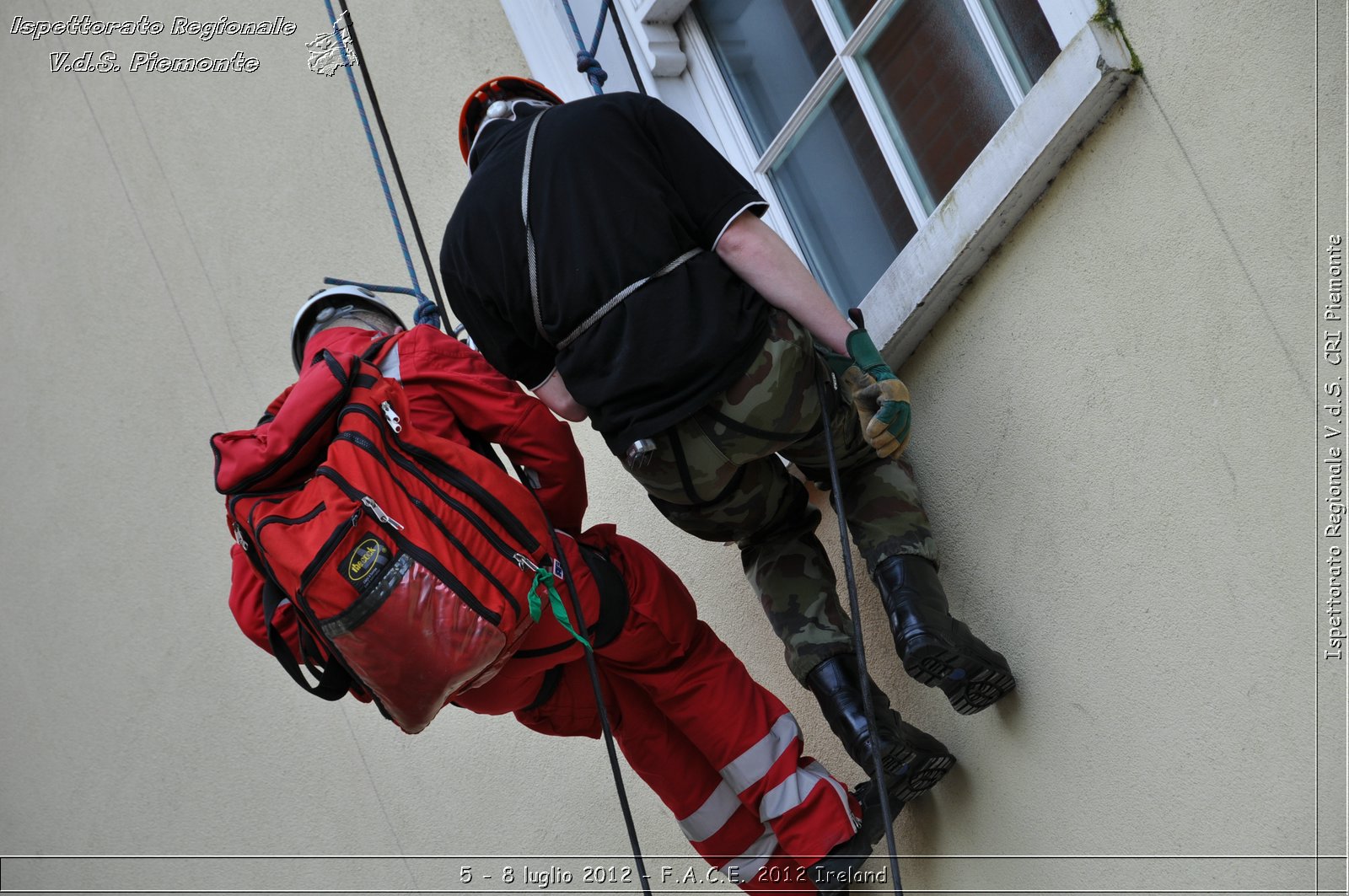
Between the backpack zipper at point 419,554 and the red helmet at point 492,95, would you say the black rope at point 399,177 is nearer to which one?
the red helmet at point 492,95

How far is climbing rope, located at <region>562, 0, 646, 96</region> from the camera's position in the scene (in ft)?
12.1

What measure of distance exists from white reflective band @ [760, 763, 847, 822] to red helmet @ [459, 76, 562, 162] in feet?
5.07

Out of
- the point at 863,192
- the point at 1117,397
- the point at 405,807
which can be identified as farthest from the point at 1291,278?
the point at 405,807

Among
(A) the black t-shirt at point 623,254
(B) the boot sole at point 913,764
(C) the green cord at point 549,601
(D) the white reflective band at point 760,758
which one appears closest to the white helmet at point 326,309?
(A) the black t-shirt at point 623,254

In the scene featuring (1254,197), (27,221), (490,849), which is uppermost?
(27,221)

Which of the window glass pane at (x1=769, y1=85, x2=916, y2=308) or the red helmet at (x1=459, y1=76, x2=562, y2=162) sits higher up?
the red helmet at (x1=459, y1=76, x2=562, y2=162)

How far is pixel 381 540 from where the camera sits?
8.48 feet

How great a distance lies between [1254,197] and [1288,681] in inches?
32.8

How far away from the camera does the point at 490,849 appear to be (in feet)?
14.2

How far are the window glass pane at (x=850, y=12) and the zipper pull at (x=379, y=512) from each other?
1.75m

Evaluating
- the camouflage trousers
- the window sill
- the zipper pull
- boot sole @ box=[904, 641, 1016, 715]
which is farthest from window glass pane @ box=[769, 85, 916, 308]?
the zipper pull

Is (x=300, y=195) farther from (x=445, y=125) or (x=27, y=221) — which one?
(x=27, y=221)

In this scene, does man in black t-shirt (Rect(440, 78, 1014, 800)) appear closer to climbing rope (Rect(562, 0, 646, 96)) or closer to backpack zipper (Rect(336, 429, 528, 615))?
backpack zipper (Rect(336, 429, 528, 615))

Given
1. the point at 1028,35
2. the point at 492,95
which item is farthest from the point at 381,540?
the point at 1028,35
